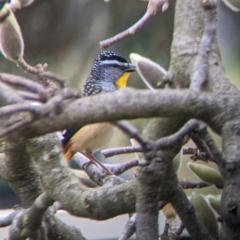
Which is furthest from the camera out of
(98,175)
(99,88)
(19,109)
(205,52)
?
(99,88)

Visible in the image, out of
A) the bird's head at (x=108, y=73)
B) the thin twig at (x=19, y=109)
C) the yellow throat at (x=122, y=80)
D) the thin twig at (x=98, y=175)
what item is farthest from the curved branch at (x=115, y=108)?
the yellow throat at (x=122, y=80)

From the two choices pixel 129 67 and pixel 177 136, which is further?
pixel 129 67

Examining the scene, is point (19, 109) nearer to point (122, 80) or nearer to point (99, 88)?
point (99, 88)

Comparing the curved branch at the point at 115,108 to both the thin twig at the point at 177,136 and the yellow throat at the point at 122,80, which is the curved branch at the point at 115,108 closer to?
the thin twig at the point at 177,136

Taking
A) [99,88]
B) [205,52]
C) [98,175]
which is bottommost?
[98,175]

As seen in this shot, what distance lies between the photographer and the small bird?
64.3 inches

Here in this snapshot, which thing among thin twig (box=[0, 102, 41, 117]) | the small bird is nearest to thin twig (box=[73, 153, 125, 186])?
the small bird

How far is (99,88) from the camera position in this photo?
6.22ft

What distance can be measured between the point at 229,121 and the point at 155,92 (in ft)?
0.44

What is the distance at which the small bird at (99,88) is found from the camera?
5.36 feet

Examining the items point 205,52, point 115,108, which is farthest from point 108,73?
point 115,108

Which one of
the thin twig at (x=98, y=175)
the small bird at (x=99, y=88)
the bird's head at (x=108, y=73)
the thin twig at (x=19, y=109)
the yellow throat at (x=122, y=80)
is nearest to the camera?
the thin twig at (x=19, y=109)

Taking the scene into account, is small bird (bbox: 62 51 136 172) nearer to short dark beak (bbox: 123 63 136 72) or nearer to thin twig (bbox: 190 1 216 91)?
short dark beak (bbox: 123 63 136 72)

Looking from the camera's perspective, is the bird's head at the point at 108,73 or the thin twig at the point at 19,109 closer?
the thin twig at the point at 19,109
